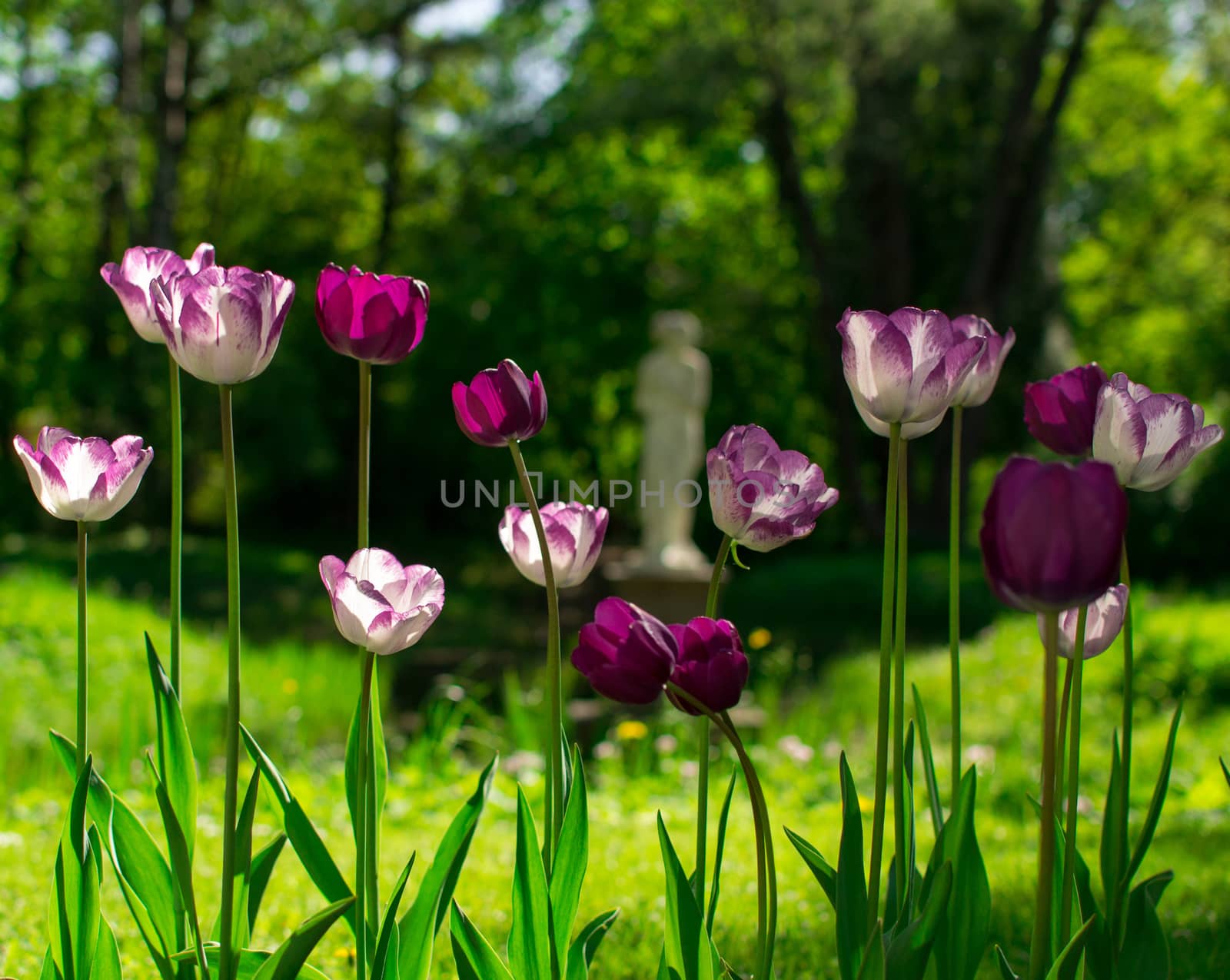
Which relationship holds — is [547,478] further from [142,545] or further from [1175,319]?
[1175,319]

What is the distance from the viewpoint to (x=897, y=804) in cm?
123

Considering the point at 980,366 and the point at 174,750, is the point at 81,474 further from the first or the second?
the point at 980,366

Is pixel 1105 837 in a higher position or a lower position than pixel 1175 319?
lower

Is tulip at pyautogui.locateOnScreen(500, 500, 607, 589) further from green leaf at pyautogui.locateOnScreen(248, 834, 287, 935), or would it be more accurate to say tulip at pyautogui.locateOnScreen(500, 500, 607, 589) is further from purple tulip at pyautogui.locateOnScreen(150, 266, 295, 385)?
green leaf at pyautogui.locateOnScreen(248, 834, 287, 935)

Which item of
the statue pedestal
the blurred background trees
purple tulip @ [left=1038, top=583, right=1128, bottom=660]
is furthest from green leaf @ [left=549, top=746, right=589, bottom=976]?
the blurred background trees

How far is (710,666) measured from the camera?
1.04m

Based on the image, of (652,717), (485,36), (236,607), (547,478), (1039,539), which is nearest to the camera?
(1039,539)

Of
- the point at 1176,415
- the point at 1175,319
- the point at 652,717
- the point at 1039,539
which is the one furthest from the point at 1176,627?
the point at 1175,319

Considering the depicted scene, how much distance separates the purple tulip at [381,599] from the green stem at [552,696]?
113 millimetres

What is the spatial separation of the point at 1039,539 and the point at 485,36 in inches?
586

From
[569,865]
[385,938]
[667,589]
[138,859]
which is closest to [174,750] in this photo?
[138,859]

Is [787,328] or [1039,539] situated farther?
[787,328]

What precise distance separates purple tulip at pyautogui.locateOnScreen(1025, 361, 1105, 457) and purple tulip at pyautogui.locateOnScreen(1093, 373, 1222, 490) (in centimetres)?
1

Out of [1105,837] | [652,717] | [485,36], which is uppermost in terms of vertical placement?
[485,36]
